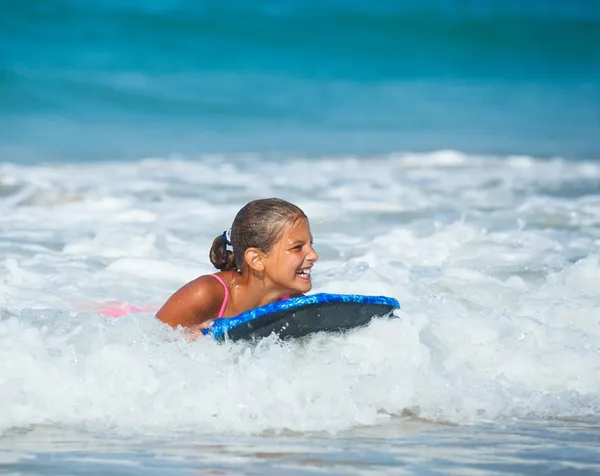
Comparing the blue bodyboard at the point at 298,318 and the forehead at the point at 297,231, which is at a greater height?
the forehead at the point at 297,231

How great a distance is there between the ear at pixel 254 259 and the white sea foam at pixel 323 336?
428 mm

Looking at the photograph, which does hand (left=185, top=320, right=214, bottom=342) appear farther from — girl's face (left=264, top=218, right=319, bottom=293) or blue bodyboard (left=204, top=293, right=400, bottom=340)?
girl's face (left=264, top=218, right=319, bottom=293)

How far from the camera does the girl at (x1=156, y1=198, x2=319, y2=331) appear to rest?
14.9ft

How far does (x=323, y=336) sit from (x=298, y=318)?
0.56ft

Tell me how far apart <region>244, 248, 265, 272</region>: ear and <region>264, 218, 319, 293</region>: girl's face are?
2 centimetres

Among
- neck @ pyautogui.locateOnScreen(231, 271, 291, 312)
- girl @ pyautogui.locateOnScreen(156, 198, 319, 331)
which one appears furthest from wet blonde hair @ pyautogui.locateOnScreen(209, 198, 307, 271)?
neck @ pyautogui.locateOnScreen(231, 271, 291, 312)

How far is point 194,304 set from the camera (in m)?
4.48

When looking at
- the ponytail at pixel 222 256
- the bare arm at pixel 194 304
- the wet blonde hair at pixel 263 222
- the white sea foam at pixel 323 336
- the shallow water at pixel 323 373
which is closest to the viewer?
the shallow water at pixel 323 373

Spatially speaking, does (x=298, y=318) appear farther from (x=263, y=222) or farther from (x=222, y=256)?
(x=222, y=256)

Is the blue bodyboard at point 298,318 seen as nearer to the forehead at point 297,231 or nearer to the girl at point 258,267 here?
the girl at point 258,267

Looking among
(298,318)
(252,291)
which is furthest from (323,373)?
(252,291)

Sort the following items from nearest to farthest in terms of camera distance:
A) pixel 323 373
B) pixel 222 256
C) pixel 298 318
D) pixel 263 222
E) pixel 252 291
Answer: pixel 323 373, pixel 298 318, pixel 263 222, pixel 252 291, pixel 222 256

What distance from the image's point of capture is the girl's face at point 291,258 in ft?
15.0

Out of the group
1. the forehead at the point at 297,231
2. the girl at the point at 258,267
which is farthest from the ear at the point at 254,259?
the forehead at the point at 297,231
